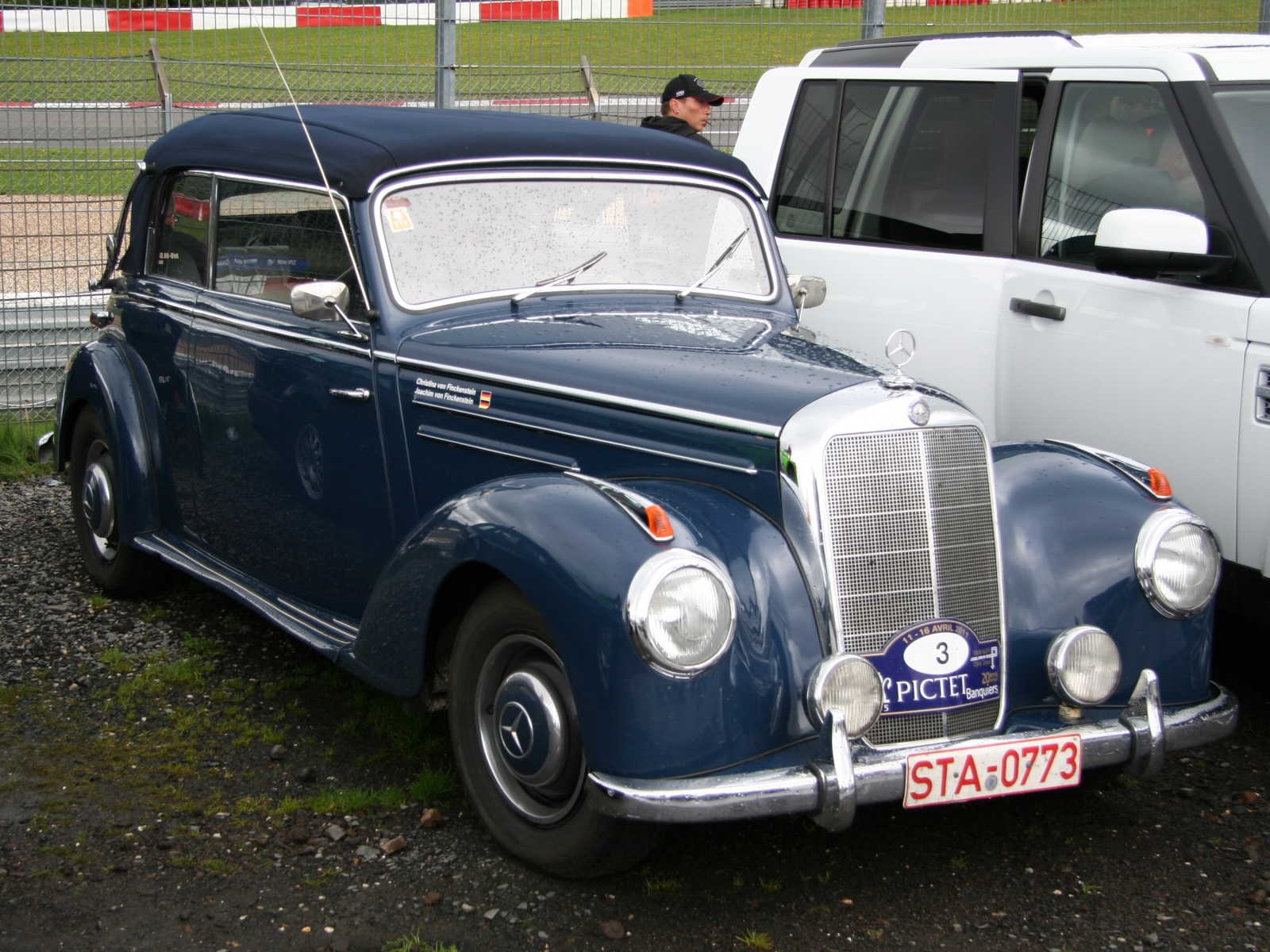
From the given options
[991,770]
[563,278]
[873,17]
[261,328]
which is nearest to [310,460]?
[261,328]

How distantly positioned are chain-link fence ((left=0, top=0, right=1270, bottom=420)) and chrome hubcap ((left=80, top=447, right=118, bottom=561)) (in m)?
2.45

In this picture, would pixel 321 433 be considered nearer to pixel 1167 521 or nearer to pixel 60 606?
pixel 60 606

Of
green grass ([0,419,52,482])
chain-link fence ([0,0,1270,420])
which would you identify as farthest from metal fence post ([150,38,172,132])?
green grass ([0,419,52,482])

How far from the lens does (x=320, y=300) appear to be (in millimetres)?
3709

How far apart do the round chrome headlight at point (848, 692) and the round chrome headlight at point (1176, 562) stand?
0.82 metres

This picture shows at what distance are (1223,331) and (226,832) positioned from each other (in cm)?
320

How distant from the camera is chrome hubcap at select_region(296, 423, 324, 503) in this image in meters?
4.05

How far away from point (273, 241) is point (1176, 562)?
291 cm

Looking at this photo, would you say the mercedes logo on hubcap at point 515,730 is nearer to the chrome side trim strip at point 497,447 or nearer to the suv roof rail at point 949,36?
the chrome side trim strip at point 497,447

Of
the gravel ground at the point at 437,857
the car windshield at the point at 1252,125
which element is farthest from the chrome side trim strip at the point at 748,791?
the car windshield at the point at 1252,125

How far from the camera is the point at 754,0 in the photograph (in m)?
8.06

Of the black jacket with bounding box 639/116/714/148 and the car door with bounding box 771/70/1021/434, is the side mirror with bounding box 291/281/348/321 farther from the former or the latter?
the black jacket with bounding box 639/116/714/148

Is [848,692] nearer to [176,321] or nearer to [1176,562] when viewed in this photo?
[1176,562]

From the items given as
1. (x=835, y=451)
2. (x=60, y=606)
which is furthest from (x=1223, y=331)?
(x=60, y=606)
